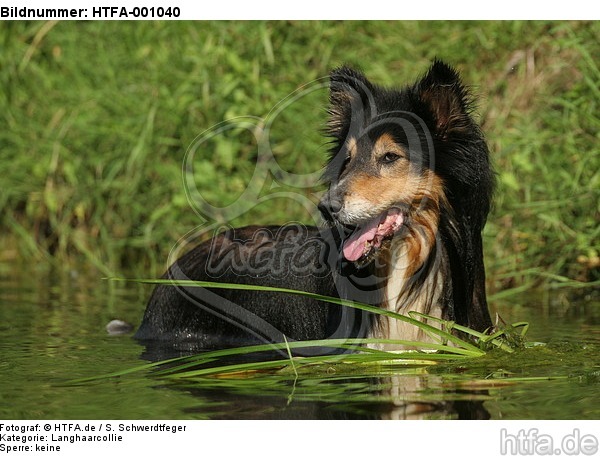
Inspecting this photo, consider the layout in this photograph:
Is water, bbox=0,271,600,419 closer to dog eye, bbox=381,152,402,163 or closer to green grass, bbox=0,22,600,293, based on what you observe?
dog eye, bbox=381,152,402,163

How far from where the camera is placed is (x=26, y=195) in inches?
485

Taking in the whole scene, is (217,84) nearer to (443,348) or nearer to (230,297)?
(230,297)

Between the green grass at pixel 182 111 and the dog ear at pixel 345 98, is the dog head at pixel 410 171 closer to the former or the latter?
the dog ear at pixel 345 98

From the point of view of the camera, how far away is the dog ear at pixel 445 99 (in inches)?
234

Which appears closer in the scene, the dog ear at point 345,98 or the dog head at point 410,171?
the dog head at point 410,171

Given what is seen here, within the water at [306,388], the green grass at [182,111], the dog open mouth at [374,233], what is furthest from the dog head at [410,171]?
the green grass at [182,111]

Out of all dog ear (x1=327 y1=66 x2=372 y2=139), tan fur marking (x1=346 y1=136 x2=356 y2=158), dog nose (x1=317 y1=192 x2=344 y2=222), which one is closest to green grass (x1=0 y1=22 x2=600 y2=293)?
dog ear (x1=327 y1=66 x2=372 y2=139)

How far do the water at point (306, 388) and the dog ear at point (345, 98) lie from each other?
160cm

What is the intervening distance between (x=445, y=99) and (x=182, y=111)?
19.0 ft

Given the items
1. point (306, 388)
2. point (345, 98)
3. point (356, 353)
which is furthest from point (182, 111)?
point (306, 388)

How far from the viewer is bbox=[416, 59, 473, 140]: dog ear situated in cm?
595

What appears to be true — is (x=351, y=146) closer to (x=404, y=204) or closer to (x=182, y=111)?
(x=404, y=204)
